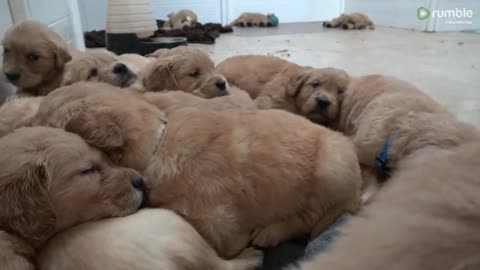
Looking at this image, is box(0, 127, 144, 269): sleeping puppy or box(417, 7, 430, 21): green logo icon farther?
box(417, 7, 430, 21): green logo icon

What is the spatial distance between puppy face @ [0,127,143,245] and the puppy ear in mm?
33

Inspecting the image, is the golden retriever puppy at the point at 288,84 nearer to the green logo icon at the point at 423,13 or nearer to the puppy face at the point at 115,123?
the puppy face at the point at 115,123

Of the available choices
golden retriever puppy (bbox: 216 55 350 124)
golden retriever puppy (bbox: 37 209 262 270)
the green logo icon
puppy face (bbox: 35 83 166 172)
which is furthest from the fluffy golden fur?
golden retriever puppy (bbox: 37 209 262 270)

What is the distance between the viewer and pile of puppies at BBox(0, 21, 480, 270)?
23.0 inches

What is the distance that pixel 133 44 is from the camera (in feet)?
12.2

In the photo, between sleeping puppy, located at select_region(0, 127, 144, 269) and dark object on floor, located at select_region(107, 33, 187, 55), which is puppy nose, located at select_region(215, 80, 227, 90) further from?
dark object on floor, located at select_region(107, 33, 187, 55)

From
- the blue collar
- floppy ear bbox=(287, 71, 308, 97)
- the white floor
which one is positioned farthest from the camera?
the white floor

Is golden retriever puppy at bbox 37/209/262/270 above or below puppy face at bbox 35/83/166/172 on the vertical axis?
below

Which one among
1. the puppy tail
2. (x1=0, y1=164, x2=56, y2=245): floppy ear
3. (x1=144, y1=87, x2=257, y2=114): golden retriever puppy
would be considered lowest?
the puppy tail

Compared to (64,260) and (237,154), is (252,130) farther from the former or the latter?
(64,260)

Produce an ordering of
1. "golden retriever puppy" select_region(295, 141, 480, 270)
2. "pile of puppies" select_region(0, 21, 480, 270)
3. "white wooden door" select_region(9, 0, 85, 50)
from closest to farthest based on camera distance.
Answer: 1. "golden retriever puppy" select_region(295, 141, 480, 270)
2. "pile of puppies" select_region(0, 21, 480, 270)
3. "white wooden door" select_region(9, 0, 85, 50)

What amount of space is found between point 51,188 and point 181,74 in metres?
1.20

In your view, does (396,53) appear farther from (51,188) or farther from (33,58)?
(51,188)

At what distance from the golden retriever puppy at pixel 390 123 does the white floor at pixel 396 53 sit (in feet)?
1.90
